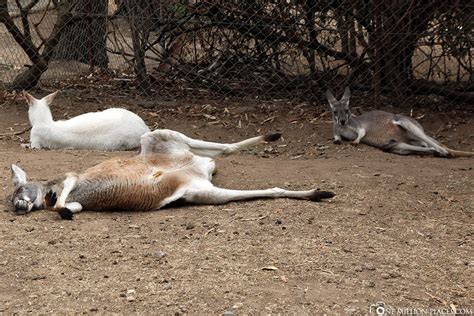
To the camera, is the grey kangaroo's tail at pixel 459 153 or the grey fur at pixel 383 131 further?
the grey fur at pixel 383 131

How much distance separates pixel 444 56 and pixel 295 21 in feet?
5.43

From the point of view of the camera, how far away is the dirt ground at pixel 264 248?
3188 millimetres

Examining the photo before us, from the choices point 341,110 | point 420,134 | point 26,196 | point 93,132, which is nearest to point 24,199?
point 26,196

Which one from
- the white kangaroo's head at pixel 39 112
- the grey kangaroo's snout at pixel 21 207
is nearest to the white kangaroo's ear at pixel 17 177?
the grey kangaroo's snout at pixel 21 207

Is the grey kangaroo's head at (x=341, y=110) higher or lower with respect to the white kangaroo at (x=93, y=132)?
higher

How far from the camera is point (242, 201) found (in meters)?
4.77

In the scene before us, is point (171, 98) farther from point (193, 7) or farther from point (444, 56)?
point (444, 56)

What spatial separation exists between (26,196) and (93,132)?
2182mm

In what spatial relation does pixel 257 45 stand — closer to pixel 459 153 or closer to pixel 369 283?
pixel 459 153

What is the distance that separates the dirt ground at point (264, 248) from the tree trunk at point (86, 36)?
2.79 m

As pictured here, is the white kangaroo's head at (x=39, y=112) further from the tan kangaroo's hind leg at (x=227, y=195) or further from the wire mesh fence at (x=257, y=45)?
the tan kangaroo's hind leg at (x=227, y=195)

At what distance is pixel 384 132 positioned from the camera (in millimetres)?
6910

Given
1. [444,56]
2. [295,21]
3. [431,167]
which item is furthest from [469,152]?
[295,21]

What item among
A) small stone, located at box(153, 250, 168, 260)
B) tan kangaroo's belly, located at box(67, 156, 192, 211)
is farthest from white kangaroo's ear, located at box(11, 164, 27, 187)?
small stone, located at box(153, 250, 168, 260)
